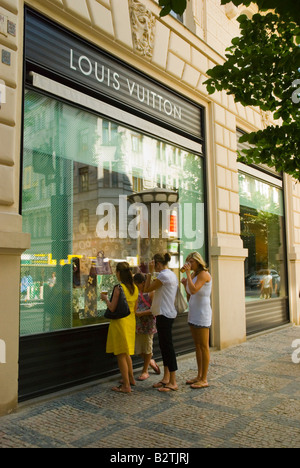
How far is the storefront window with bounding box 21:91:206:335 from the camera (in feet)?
17.6

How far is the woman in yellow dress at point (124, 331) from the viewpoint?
203 inches

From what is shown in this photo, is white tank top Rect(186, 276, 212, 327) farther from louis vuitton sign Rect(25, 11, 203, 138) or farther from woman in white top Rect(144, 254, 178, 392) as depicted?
louis vuitton sign Rect(25, 11, 203, 138)

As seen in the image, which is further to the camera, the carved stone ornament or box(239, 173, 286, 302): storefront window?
box(239, 173, 286, 302): storefront window

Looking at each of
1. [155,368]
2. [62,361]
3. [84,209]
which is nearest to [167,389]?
[155,368]

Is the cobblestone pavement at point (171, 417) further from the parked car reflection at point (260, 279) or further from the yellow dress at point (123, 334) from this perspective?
the parked car reflection at point (260, 279)

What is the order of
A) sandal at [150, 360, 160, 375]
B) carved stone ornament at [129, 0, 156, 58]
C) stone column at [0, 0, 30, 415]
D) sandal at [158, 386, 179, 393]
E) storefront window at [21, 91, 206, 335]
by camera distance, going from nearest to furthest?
stone column at [0, 0, 30, 415] < sandal at [158, 386, 179, 393] < storefront window at [21, 91, 206, 335] < sandal at [150, 360, 160, 375] < carved stone ornament at [129, 0, 156, 58]

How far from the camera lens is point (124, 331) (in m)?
5.18

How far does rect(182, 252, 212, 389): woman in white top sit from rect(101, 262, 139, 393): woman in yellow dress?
750 millimetres

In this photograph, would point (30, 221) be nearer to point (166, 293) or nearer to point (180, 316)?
point (166, 293)

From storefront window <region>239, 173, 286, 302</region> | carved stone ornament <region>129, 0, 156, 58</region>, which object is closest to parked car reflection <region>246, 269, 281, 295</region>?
storefront window <region>239, 173, 286, 302</region>

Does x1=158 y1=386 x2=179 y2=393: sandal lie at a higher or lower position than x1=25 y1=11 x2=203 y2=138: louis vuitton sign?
lower

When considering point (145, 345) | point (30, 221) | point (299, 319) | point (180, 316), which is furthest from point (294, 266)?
point (30, 221)

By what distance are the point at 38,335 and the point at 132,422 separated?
1620 millimetres

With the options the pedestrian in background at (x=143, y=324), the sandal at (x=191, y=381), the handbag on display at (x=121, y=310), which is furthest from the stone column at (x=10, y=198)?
the sandal at (x=191, y=381)
